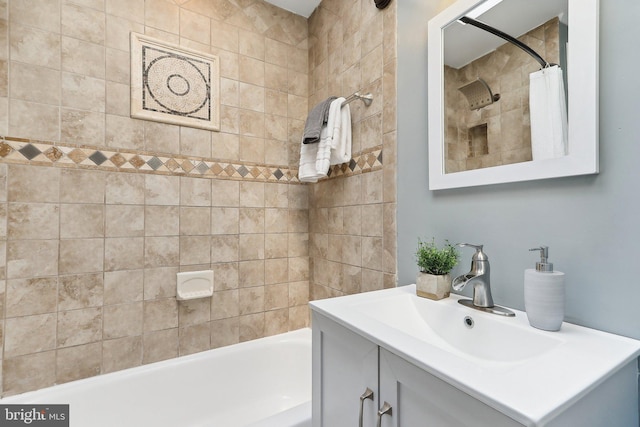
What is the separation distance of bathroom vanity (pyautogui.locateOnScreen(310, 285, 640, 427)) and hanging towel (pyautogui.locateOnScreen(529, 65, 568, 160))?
48 cm

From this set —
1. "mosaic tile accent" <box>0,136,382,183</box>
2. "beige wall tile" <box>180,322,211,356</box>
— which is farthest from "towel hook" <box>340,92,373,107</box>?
"beige wall tile" <box>180,322,211,356</box>

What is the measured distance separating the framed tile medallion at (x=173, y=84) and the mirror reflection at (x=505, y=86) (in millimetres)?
1263

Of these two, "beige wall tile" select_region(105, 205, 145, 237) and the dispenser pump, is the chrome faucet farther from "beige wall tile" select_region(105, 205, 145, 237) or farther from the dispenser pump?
"beige wall tile" select_region(105, 205, 145, 237)

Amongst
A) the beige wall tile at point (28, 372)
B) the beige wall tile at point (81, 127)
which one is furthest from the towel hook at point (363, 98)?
the beige wall tile at point (28, 372)

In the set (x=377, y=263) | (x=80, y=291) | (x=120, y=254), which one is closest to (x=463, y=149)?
(x=377, y=263)

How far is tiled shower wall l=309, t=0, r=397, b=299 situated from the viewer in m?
1.43

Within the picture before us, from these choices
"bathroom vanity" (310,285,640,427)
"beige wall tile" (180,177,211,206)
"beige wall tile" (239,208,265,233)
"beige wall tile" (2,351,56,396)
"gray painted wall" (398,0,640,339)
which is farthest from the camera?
"beige wall tile" (239,208,265,233)

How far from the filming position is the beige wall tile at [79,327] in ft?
4.62

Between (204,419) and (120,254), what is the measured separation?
3.20 feet

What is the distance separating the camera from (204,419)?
160cm

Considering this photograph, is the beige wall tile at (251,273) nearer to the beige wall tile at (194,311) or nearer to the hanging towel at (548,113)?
the beige wall tile at (194,311)

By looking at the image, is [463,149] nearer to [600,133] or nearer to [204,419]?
[600,133]

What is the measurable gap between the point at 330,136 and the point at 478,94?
2.39ft

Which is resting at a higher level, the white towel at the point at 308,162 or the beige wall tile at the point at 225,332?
the white towel at the point at 308,162
